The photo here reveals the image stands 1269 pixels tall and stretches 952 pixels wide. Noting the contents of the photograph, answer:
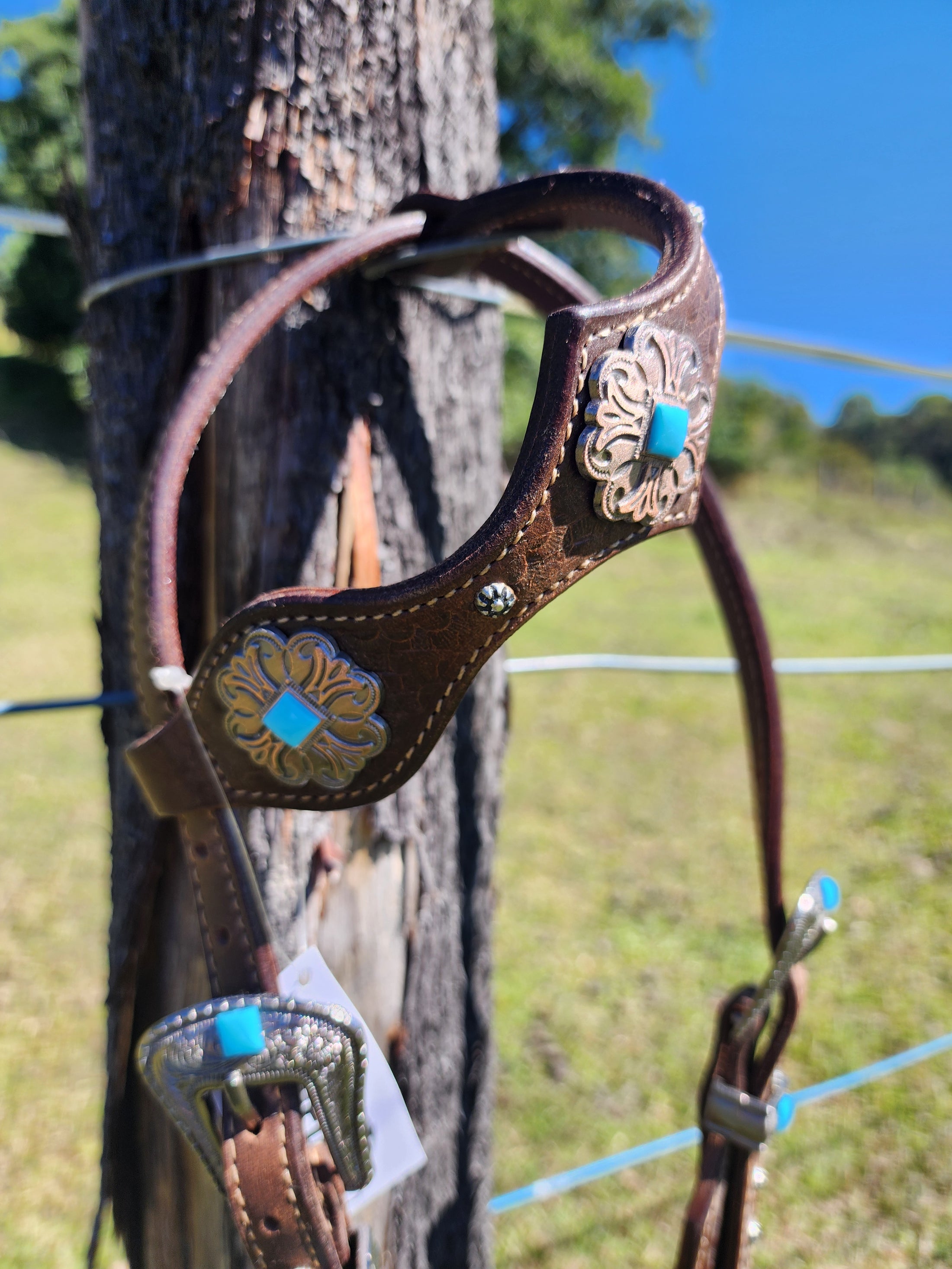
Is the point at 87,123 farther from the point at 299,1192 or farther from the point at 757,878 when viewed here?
the point at 757,878

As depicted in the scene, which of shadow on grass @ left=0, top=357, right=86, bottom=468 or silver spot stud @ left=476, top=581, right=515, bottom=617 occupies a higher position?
shadow on grass @ left=0, top=357, right=86, bottom=468

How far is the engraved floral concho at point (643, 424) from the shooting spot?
2.20ft

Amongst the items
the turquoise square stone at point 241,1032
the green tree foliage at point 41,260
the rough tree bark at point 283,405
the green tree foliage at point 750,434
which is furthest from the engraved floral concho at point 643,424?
the green tree foliage at point 750,434

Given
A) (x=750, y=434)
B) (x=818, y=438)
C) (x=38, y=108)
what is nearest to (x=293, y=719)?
(x=38, y=108)

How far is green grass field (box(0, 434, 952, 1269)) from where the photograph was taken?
5.93 feet

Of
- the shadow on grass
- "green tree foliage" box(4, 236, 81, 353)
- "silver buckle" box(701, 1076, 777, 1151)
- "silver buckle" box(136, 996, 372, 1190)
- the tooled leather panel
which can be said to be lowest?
"silver buckle" box(701, 1076, 777, 1151)

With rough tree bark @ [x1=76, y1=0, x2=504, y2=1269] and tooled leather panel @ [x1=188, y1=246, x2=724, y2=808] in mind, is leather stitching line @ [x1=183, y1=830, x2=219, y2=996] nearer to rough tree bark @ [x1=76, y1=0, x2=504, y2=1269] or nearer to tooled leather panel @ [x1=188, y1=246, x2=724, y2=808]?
tooled leather panel @ [x1=188, y1=246, x2=724, y2=808]

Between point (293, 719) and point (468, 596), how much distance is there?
0.61ft

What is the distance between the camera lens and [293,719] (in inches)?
28.9

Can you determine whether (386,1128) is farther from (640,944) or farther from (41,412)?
(41,412)

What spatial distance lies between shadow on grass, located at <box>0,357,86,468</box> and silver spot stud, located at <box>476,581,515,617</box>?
1347 centimetres

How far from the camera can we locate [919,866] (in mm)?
3330

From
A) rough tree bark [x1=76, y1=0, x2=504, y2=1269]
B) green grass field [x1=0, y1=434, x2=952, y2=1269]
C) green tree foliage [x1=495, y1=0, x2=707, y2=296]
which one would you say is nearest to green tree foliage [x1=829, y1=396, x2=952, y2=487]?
green tree foliage [x1=495, y1=0, x2=707, y2=296]

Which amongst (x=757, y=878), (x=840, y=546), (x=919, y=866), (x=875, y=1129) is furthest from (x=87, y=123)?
(x=840, y=546)
